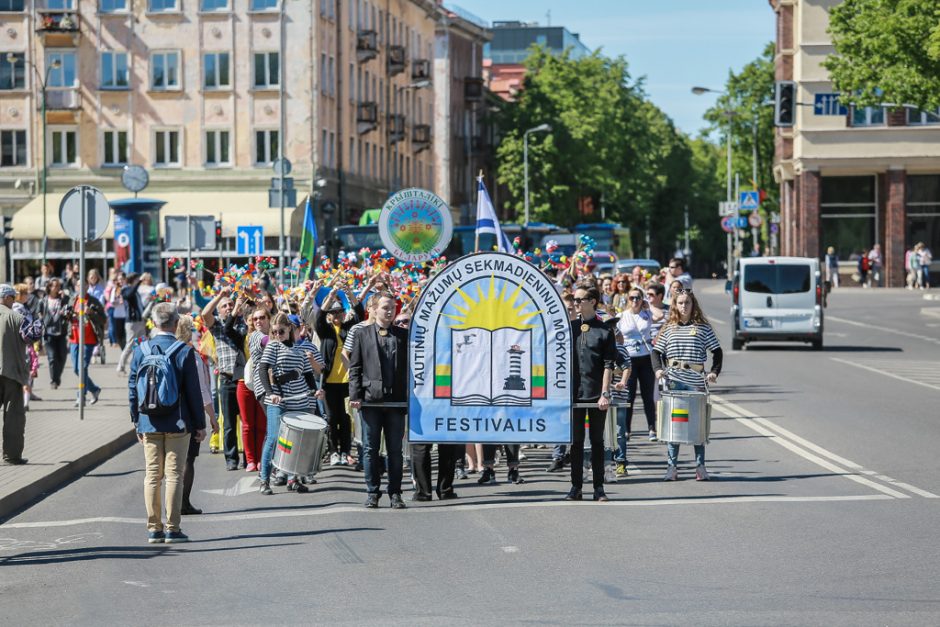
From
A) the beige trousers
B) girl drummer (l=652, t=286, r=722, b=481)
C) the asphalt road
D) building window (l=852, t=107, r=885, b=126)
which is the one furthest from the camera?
building window (l=852, t=107, r=885, b=126)

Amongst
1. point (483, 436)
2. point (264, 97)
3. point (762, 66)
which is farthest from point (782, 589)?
point (762, 66)

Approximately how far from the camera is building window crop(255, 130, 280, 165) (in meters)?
71.4

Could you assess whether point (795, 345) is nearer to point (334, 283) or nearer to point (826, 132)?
point (334, 283)

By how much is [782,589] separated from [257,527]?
4752 mm

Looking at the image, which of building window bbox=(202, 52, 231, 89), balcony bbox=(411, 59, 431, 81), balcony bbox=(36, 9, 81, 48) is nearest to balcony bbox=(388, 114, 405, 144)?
balcony bbox=(411, 59, 431, 81)

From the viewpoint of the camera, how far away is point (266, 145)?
235ft

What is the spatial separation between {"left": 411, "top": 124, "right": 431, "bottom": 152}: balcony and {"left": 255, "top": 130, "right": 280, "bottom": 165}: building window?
2236cm

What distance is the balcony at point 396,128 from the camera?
85.8 m

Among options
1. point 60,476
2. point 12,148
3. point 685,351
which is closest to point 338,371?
point 60,476

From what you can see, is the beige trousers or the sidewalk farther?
the sidewalk

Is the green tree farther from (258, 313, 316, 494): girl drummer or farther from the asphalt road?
(258, 313, 316, 494): girl drummer

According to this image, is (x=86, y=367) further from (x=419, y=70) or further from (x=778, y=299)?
(x=419, y=70)

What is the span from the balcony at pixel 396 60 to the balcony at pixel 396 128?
6.78ft

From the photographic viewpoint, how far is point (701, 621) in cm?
928
